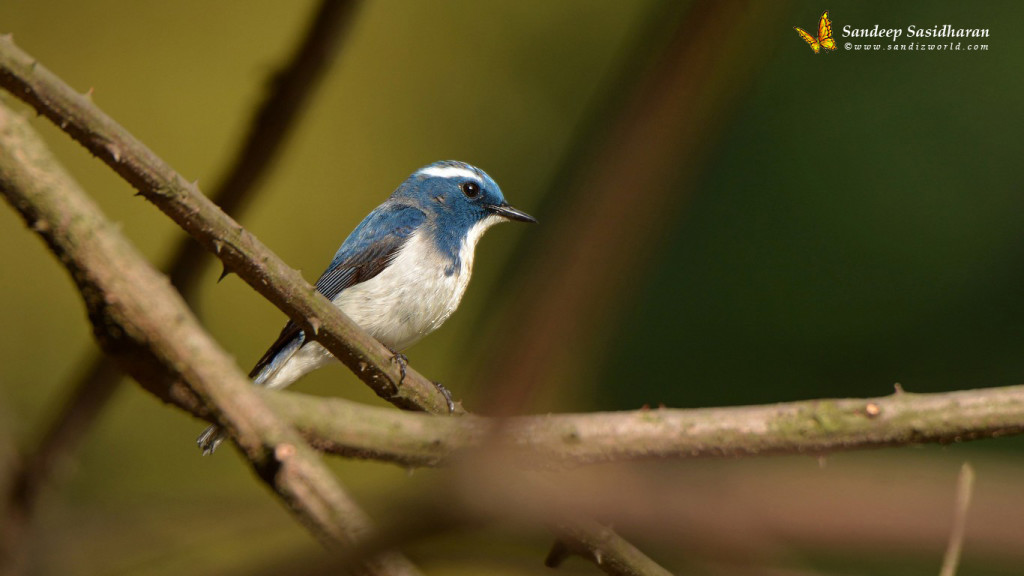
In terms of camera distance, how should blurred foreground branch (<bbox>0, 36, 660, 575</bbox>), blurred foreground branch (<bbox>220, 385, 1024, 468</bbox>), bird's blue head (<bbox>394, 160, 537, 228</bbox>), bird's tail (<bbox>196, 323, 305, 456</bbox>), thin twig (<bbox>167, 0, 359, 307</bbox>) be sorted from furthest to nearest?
1. bird's blue head (<bbox>394, 160, 537, 228</bbox>)
2. bird's tail (<bbox>196, 323, 305, 456</bbox>)
3. thin twig (<bbox>167, 0, 359, 307</bbox>)
4. blurred foreground branch (<bbox>0, 36, 660, 575</bbox>)
5. blurred foreground branch (<bbox>220, 385, 1024, 468</bbox>)

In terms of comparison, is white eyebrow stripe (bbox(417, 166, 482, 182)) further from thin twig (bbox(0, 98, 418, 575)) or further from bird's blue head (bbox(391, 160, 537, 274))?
thin twig (bbox(0, 98, 418, 575))

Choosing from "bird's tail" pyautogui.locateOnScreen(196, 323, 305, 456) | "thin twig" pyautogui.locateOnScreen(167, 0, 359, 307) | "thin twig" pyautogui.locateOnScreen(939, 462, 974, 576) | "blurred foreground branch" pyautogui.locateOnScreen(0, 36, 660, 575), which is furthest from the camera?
"bird's tail" pyautogui.locateOnScreen(196, 323, 305, 456)

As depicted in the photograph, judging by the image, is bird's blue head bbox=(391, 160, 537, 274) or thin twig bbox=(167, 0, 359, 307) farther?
bird's blue head bbox=(391, 160, 537, 274)

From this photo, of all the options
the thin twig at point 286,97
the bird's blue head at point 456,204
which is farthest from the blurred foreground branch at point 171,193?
the bird's blue head at point 456,204

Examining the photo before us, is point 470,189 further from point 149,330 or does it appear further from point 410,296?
point 149,330

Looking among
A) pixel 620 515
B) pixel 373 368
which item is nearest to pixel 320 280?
pixel 373 368

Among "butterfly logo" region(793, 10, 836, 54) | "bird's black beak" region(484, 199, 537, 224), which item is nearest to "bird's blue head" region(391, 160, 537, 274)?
"bird's black beak" region(484, 199, 537, 224)
